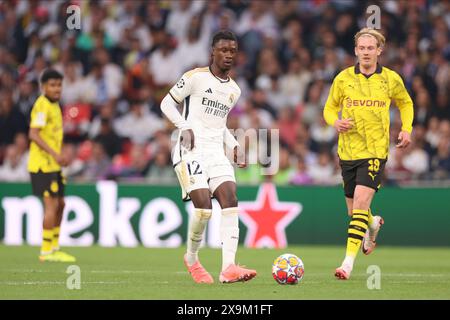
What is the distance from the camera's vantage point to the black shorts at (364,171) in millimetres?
10859

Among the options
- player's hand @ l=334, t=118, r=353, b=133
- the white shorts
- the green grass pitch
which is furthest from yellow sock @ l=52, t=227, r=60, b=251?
player's hand @ l=334, t=118, r=353, b=133

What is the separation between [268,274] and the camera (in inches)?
460

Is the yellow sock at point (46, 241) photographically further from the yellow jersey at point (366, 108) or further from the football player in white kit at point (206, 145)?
the yellow jersey at point (366, 108)

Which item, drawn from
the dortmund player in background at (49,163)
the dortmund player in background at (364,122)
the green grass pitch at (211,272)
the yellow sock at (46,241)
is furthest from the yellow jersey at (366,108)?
the yellow sock at (46,241)

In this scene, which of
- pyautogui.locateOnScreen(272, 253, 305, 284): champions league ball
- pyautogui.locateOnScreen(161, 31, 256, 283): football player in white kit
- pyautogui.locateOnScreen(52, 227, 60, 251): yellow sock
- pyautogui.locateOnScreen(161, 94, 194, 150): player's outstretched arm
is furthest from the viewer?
pyautogui.locateOnScreen(52, 227, 60, 251): yellow sock

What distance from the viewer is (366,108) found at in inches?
431

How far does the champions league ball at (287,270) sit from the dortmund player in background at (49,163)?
4437 mm

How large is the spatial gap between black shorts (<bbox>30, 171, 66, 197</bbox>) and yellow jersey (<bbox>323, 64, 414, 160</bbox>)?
436 cm

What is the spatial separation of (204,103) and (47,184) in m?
4.13

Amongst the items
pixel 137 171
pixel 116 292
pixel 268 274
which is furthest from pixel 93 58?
pixel 116 292

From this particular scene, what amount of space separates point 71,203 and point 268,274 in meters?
7.31

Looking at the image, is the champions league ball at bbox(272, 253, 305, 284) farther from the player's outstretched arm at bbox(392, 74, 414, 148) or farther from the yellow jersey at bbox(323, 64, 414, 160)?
the player's outstretched arm at bbox(392, 74, 414, 148)

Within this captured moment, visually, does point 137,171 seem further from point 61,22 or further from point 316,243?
point 61,22

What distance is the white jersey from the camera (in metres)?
10.4
